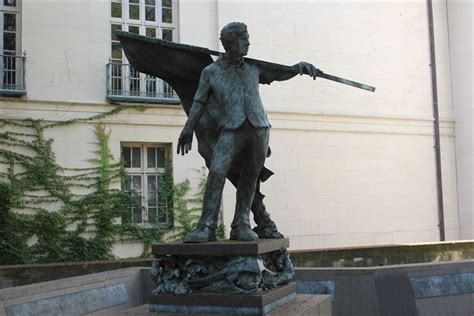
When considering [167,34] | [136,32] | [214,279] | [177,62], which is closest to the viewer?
[214,279]

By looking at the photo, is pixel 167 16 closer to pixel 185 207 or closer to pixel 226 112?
pixel 185 207

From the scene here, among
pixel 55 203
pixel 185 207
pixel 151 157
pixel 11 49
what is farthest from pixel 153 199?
pixel 11 49

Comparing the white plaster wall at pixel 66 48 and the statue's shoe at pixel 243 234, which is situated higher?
the white plaster wall at pixel 66 48

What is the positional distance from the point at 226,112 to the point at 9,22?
1124 cm

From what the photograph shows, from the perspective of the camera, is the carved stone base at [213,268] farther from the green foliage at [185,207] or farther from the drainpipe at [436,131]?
the drainpipe at [436,131]

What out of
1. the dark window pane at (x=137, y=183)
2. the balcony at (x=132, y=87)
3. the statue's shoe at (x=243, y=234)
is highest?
the balcony at (x=132, y=87)

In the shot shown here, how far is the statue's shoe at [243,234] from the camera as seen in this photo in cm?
500

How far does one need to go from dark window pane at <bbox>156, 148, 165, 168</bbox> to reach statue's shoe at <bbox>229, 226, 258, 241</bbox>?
1040 cm

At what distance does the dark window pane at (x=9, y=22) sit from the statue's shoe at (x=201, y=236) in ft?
37.5

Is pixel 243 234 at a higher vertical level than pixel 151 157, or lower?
lower

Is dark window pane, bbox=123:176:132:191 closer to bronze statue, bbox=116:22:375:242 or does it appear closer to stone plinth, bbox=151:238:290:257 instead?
bronze statue, bbox=116:22:375:242

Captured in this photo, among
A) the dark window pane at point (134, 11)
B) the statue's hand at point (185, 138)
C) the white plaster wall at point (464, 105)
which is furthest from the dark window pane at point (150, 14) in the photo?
the statue's hand at point (185, 138)

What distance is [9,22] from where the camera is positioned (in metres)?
14.5

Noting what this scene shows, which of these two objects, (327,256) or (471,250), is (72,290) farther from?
(471,250)
